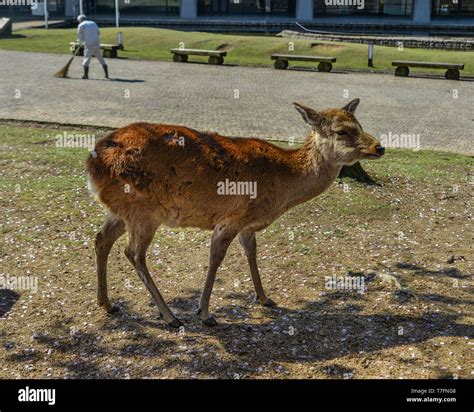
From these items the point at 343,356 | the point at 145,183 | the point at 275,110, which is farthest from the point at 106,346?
the point at 275,110

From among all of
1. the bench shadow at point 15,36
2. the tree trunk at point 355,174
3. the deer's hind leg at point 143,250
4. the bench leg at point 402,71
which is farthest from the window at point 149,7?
the deer's hind leg at point 143,250

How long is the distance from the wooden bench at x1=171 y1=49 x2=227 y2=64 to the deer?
25.3m

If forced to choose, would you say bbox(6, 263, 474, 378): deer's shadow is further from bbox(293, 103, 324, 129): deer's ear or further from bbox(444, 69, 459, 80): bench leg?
bbox(444, 69, 459, 80): bench leg

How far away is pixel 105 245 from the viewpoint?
772 cm

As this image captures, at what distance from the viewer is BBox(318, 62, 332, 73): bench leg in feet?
102

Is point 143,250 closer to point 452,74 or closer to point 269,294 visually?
point 269,294

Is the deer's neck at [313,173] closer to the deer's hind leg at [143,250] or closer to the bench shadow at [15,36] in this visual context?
the deer's hind leg at [143,250]

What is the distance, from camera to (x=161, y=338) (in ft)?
23.6

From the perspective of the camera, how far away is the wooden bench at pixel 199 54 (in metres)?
32.2

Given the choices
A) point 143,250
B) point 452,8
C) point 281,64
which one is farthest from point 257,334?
point 452,8
